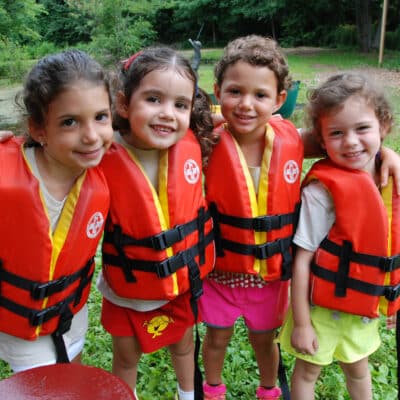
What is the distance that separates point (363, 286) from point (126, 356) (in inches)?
47.6

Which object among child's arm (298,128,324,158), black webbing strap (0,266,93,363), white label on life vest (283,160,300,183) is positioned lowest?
black webbing strap (0,266,93,363)

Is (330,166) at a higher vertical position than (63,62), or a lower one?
lower

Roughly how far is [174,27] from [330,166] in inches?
1458

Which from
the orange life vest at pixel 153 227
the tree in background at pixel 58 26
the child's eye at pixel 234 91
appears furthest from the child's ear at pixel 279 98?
the tree in background at pixel 58 26

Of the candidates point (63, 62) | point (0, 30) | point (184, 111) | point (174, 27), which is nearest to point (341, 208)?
point (184, 111)

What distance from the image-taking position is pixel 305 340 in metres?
2.20

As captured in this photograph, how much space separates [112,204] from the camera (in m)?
2.18

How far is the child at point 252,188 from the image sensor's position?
225cm

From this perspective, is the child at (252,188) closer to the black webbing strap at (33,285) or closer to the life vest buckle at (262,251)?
the life vest buckle at (262,251)

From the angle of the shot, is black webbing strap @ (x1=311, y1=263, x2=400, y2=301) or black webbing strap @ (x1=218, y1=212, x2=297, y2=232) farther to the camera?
black webbing strap @ (x1=218, y1=212, x2=297, y2=232)

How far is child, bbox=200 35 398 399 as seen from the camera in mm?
2246

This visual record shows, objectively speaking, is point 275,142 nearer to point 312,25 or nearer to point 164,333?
point 164,333

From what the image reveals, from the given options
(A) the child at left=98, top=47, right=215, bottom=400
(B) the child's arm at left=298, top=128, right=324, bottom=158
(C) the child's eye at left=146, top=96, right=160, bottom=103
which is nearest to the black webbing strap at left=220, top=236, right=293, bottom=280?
(A) the child at left=98, top=47, right=215, bottom=400

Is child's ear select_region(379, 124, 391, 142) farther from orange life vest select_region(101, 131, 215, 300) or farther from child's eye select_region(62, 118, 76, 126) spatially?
child's eye select_region(62, 118, 76, 126)
